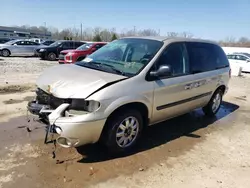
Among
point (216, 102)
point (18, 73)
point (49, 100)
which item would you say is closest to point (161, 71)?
point (49, 100)

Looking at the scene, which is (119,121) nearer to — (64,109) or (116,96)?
(116,96)

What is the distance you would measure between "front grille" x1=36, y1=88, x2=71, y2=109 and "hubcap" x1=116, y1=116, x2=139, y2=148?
3.02 feet

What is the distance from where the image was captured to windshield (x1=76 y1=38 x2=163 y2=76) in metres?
3.93

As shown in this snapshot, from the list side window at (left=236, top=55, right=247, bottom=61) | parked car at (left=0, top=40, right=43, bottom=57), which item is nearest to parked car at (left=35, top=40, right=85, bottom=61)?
parked car at (left=0, top=40, right=43, bottom=57)

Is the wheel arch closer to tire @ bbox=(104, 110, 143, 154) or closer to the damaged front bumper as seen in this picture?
tire @ bbox=(104, 110, 143, 154)

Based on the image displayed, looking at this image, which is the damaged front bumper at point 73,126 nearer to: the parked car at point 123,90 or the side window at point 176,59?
the parked car at point 123,90

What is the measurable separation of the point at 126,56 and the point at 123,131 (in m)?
1.37

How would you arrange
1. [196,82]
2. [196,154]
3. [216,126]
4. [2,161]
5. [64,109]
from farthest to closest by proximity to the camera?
[216,126] < [196,82] < [196,154] < [2,161] < [64,109]

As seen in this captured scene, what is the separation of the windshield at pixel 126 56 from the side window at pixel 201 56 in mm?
902

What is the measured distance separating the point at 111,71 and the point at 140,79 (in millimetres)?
479

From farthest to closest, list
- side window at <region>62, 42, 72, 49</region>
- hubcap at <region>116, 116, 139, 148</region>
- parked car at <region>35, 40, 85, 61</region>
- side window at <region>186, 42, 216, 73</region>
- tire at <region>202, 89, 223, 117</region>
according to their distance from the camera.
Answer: side window at <region>62, 42, 72, 49</region>
parked car at <region>35, 40, 85, 61</region>
tire at <region>202, 89, 223, 117</region>
side window at <region>186, 42, 216, 73</region>
hubcap at <region>116, 116, 139, 148</region>

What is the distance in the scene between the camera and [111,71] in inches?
150

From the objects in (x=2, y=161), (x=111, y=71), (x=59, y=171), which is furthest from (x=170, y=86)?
(x=2, y=161)

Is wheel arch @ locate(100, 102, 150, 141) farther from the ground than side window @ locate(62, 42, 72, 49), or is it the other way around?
side window @ locate(62, 42, 72, 49)
